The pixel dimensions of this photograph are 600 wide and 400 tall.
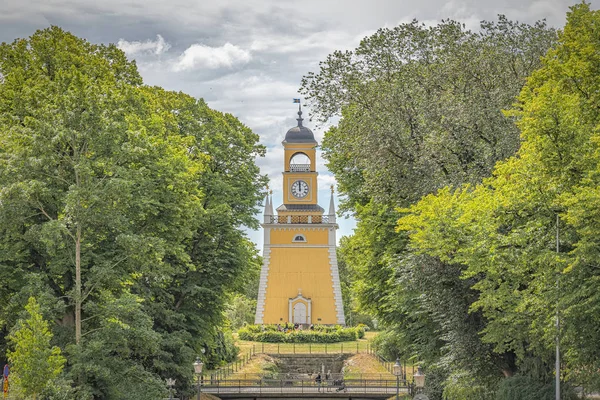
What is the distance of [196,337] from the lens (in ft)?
112

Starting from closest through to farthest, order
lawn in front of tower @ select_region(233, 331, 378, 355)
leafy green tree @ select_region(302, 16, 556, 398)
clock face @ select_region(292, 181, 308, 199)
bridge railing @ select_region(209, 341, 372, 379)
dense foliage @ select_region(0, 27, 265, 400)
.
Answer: dense foliage @ select_region(0, 27, 265, 400)
leafy green tree @ select_region(302, 16, 556, 398)
bridge railing @ select_region(209, 341, 372, 379)
lawn in front of tower @ select_region(233, 331, 378, 355)
clock face @ select_region(292, 181, 308, 199)

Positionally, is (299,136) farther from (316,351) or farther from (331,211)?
(316,351)

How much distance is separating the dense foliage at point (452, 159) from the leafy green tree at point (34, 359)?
10.2 metres

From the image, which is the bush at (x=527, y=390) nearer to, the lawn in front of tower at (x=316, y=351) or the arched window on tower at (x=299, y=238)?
the lawn in front of tower at (x=316, y=351)

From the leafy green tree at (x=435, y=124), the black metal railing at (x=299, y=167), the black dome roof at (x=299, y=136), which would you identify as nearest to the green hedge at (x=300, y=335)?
the black metal railing at (x=299, y=167)

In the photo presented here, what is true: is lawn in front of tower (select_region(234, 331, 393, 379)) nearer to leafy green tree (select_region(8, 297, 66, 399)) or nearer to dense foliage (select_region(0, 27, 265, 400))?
dense foliage (select_region(0, 27, 265, 400))

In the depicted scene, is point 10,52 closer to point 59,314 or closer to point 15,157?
point 15,157

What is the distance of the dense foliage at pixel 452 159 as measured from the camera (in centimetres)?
2348

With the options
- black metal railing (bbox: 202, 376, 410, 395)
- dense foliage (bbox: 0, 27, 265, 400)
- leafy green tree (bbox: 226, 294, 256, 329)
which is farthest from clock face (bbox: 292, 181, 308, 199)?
dense foliage (bbox: 0, 27, 265, 400)

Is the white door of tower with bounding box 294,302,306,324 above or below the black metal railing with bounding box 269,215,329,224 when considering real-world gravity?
below

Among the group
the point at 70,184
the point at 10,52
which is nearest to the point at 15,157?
the point at 70,184

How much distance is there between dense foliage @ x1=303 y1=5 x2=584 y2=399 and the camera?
23484 mm

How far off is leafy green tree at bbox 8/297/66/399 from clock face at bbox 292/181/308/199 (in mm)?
46994

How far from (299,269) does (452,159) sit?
123ft
